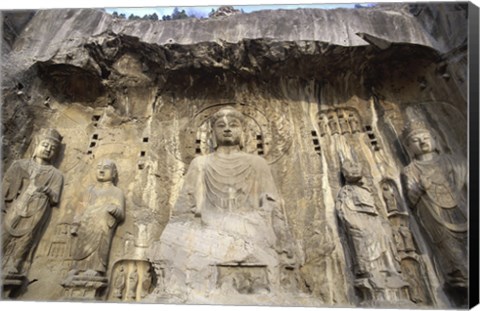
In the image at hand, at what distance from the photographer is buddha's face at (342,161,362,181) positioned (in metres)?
6.02

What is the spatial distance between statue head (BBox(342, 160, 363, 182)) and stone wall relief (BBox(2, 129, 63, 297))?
421 centimetres

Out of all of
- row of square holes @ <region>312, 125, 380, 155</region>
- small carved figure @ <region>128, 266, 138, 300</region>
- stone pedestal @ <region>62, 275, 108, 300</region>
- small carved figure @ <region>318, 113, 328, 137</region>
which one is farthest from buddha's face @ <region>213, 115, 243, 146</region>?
stone pedestal @ <region>62, 275, 108, 300</region>

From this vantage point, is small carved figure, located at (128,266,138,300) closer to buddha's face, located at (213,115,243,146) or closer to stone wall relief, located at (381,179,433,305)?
buddha's face, located at (213,115,243,146)

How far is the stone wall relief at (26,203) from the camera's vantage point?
567 cm

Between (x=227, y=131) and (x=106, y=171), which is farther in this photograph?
(x=227, y=131)

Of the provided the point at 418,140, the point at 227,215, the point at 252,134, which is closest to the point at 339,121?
the point at 418,140

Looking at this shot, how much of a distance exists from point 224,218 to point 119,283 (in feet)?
5.55

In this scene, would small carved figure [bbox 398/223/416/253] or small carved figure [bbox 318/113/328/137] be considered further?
small carved figure [bbox 318/113/328/137]

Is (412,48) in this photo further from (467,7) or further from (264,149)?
(264,149)

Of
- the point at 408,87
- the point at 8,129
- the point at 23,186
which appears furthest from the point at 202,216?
the point at 408,87

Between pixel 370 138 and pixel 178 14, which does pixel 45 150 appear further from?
pixel 370 138

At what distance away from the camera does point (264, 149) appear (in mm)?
7000

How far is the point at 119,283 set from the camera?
577 centimetres

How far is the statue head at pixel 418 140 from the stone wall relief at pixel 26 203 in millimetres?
5180
